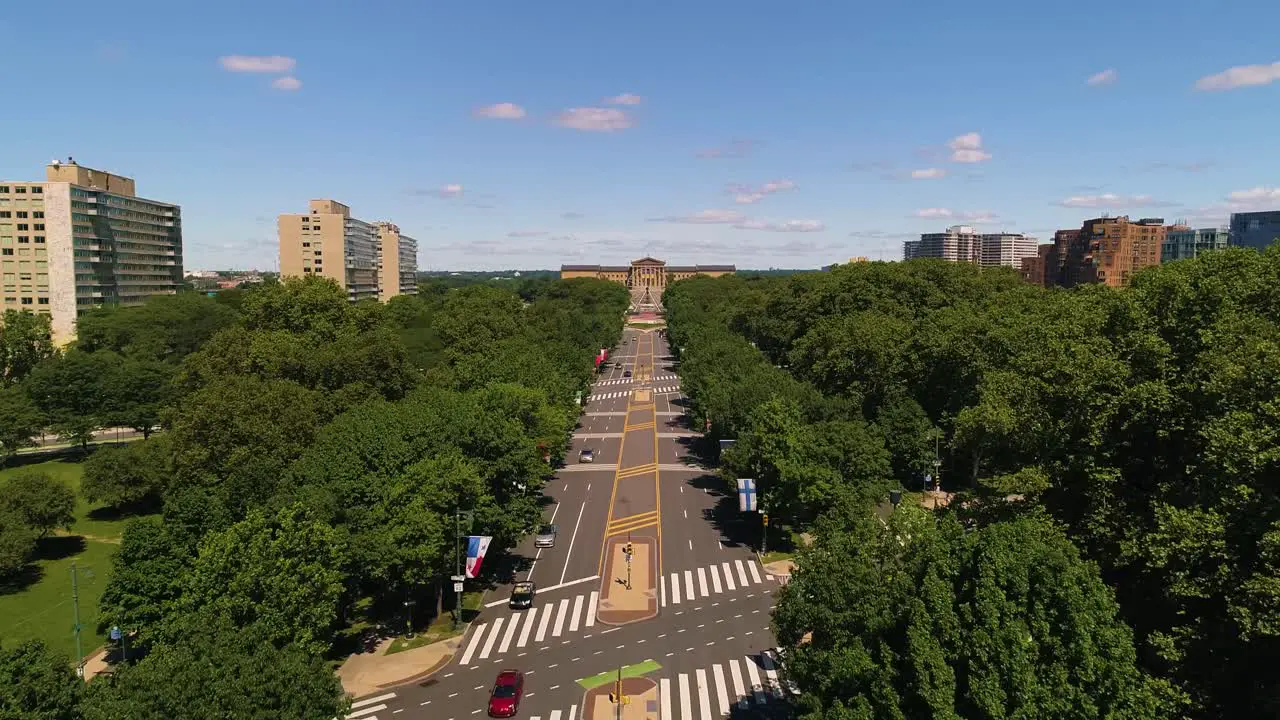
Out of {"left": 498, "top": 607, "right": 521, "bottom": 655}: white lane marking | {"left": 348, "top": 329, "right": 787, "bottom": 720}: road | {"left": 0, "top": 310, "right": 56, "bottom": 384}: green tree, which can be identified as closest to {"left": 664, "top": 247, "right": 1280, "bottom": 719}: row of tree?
{"left": 348, "top": 329, "right": 787, "bottom": 720}: road

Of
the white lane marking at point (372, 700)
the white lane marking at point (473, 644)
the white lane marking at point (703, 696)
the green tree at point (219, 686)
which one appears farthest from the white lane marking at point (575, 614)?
the green tree at point (219, 686)

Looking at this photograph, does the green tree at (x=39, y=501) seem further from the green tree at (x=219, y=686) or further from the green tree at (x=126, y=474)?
the green tree at (x=219, y=686)

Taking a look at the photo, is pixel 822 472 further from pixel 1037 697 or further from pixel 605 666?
pixel 1037 697

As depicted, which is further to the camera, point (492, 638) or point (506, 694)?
point (492, 638)

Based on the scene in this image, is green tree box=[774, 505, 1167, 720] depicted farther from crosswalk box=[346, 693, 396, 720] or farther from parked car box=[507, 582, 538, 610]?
parked car box=[507, 582, 538, 610]

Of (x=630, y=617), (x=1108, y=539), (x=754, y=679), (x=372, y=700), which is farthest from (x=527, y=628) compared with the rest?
(x=1108, y=539)

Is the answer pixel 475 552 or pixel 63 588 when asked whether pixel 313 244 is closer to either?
pixel 63 588
